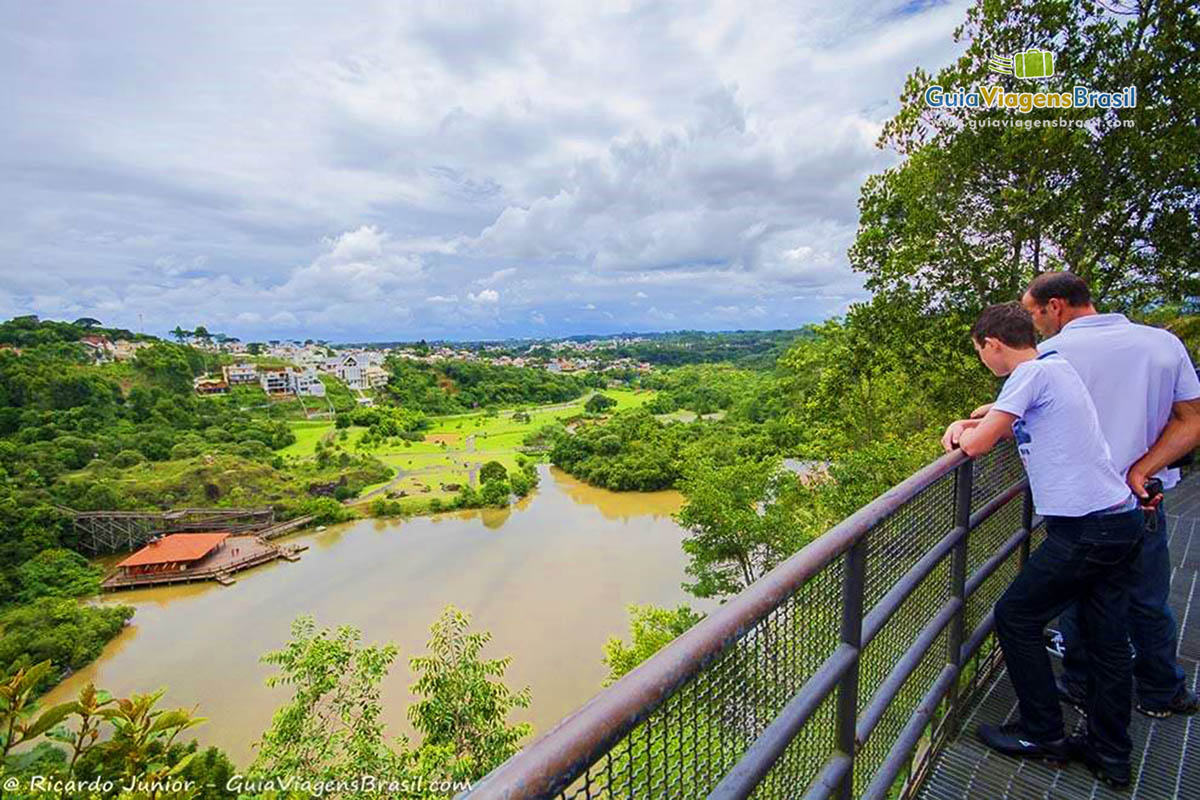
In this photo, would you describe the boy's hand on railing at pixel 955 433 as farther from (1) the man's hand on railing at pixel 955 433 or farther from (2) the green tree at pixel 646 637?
(2) the green tree at pixel 646 637

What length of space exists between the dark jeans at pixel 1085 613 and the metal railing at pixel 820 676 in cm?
15

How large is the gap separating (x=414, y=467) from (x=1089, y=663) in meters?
32.3

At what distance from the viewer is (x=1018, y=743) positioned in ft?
5.52

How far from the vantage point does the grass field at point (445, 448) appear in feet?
89.7

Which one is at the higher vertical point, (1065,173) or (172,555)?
(1065,173)

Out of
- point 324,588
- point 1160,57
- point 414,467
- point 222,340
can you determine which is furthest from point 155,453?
point 222,340

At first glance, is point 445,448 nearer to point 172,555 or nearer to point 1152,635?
point 172,555

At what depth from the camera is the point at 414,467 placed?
31578 millimetres

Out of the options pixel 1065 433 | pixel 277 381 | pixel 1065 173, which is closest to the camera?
pixel 1065 433

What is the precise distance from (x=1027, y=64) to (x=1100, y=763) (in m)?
5.65

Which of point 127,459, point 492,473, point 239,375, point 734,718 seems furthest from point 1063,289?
point 239,375

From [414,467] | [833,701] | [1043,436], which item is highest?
[1043,436]

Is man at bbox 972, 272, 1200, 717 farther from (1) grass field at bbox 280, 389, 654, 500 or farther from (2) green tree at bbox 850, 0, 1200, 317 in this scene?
(1) grass field at bbox 280, 389, 654, 500

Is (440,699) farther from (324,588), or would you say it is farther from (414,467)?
(414,467)
